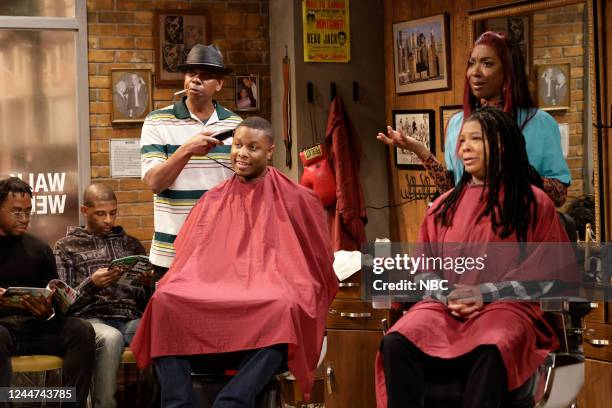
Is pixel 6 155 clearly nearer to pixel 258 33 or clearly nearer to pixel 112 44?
pixel 112 44

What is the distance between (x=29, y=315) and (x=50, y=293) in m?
0.22

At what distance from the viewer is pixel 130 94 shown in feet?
18.9

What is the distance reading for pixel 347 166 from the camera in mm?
5605

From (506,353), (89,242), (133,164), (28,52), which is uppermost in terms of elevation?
(28,52)

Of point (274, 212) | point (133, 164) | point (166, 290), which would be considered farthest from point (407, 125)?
point (166, 290)

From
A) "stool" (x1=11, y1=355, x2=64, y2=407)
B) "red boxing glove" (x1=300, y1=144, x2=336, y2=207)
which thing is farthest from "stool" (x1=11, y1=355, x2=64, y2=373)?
"red boxing glove" (x1=300, y1=144, x2=336, y2=207)

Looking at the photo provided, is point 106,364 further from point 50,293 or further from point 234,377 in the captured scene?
point 234,377

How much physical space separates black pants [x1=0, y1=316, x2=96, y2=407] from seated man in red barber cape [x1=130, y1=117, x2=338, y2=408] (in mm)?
557

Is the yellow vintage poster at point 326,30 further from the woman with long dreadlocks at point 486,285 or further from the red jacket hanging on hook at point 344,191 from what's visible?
the woman with long dreadlocks at point 486,285

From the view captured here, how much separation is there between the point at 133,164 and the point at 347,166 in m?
1.20

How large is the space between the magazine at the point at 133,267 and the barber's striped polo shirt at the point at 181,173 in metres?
0.08

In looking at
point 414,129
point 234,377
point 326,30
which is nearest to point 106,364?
point 234,377

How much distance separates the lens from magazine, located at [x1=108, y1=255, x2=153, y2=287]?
13.5 ft

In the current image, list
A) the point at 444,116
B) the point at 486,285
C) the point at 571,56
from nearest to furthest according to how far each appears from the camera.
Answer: the point at 486,285, the point at 571,56, the point at 444,116
